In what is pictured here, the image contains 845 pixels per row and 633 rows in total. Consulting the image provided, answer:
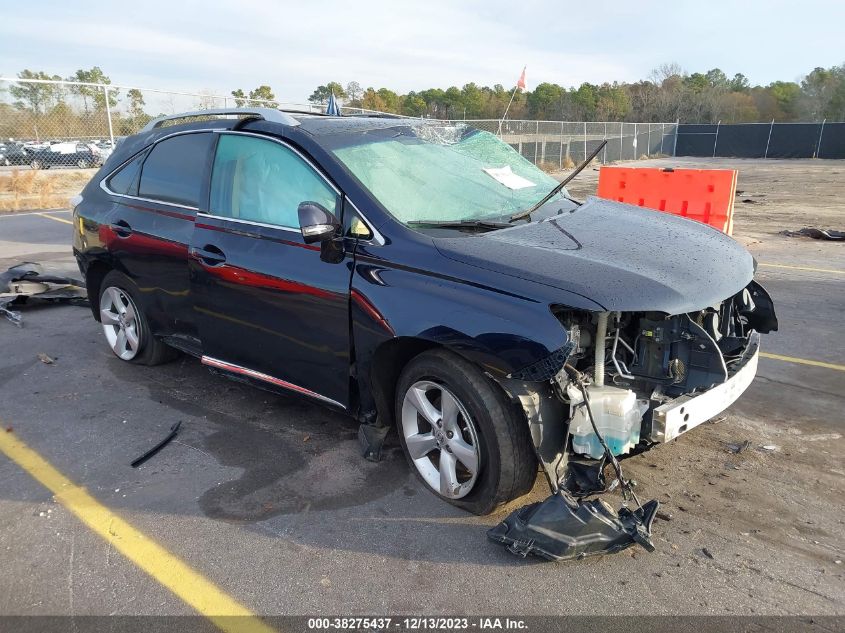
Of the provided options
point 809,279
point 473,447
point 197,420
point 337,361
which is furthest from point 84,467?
point 809,279

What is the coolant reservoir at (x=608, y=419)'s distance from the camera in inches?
109

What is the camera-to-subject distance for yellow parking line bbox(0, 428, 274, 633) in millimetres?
2543

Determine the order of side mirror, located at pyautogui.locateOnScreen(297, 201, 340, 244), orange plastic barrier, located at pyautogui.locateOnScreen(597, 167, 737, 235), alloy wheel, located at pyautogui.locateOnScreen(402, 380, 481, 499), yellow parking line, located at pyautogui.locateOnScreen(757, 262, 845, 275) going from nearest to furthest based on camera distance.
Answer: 1. alloy wheel, located at pyautogui.locateOnScreen(402, 380, 481, 499)
2. side mirror, located at pyautogui.locateOnScreen(297, 201, 340, 244)
3. yellow parking line, located at pyautogui.locateOnScreen(757, 262, 845, 275)
4. orange plastic barrier, located at pyautogui.locateOnScreen(597, 167, 737, 235)

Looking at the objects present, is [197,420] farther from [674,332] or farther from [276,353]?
[674,332]

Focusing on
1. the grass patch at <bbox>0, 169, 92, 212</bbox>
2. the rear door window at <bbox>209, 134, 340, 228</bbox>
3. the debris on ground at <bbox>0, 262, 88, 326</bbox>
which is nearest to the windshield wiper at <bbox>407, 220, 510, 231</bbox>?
the rear door window at <bbox>209, 134, 340, 228</bbox>

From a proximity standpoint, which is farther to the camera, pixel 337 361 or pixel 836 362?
pixel 836 362

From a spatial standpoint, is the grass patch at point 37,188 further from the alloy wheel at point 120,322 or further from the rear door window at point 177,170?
the rear door window at point 177,170

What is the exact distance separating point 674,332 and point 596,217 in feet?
3.29

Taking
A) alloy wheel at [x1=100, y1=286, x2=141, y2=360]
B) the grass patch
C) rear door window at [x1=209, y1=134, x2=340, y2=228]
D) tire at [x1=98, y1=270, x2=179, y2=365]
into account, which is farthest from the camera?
the grass patch

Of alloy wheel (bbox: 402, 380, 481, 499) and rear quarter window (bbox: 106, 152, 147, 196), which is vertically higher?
rear quarter window (bbox: 106, 152, 147, 196)

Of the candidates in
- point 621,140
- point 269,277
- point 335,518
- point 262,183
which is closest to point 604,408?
point 335,518

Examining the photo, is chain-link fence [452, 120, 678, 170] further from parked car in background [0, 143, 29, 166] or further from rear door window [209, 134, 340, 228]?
rear door window [209, 134, 340, 228]

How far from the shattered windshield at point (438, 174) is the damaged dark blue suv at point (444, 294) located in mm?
14

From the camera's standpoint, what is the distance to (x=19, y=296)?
6.81 m
